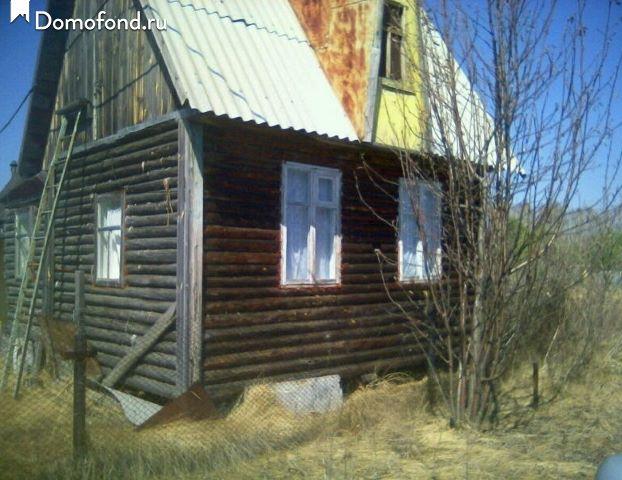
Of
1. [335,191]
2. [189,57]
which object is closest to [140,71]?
[189,57]

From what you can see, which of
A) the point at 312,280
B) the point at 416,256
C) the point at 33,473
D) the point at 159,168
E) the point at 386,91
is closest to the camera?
the point at 33,473

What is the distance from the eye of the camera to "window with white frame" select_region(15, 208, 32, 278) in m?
11.7

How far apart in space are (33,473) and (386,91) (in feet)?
21.6

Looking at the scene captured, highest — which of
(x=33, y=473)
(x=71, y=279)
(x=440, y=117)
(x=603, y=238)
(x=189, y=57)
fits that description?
(x=189, y=57)

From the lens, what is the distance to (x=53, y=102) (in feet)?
33.5

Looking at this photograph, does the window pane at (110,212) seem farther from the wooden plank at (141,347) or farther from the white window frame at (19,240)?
the white window frame at (19,240)

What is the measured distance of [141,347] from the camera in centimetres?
754

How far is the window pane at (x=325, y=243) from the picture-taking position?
844cm

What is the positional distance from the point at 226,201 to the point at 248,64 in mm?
1880

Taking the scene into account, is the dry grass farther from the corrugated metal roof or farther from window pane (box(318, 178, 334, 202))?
the corrugated metal roof

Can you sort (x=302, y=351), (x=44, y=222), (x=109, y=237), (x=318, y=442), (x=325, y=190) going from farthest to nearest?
1. (x=44, y=222)
2. (x=109, y=237)
3. (x=325, y=190)
4. (x=302, y=351)
5. (x=318, y=442)

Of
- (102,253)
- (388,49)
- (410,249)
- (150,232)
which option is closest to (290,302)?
(150,232)

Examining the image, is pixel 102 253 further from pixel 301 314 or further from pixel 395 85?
pixel 395 85

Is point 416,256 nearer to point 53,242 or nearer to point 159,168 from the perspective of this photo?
point 159,168
